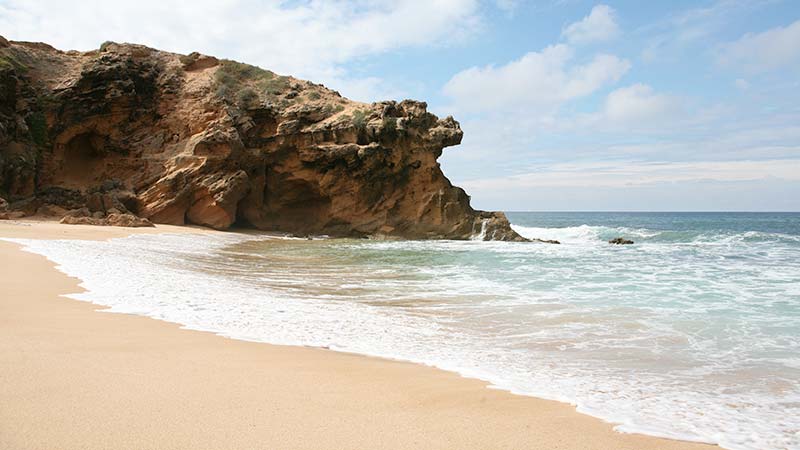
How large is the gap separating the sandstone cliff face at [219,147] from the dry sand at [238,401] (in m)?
20.7

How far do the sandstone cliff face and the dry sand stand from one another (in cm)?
2066

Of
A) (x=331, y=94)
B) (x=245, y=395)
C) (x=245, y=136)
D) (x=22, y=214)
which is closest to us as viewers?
(x=245, y=395)

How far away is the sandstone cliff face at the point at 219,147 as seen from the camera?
23.2m

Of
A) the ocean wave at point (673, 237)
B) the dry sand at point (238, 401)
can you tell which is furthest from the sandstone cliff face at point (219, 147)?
the dry sand at point (238, 401)

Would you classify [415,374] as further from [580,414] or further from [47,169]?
[47,169]

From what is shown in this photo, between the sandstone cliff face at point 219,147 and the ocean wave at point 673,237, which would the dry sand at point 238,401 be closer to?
the sandstone cliff face at point 219,147

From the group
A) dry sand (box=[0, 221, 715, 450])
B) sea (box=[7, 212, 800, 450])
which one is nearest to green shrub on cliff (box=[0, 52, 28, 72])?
sea (box=[7, 212, 800, 450])

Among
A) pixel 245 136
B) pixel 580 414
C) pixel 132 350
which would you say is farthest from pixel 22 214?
pixel 580 414

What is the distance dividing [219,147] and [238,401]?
22997 millimetres

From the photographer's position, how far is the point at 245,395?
9.91 ft

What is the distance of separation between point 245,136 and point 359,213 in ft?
22.7

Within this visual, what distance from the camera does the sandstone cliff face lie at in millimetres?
→ 23219

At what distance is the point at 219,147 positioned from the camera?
24.2 meters

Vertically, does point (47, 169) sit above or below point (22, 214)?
above
